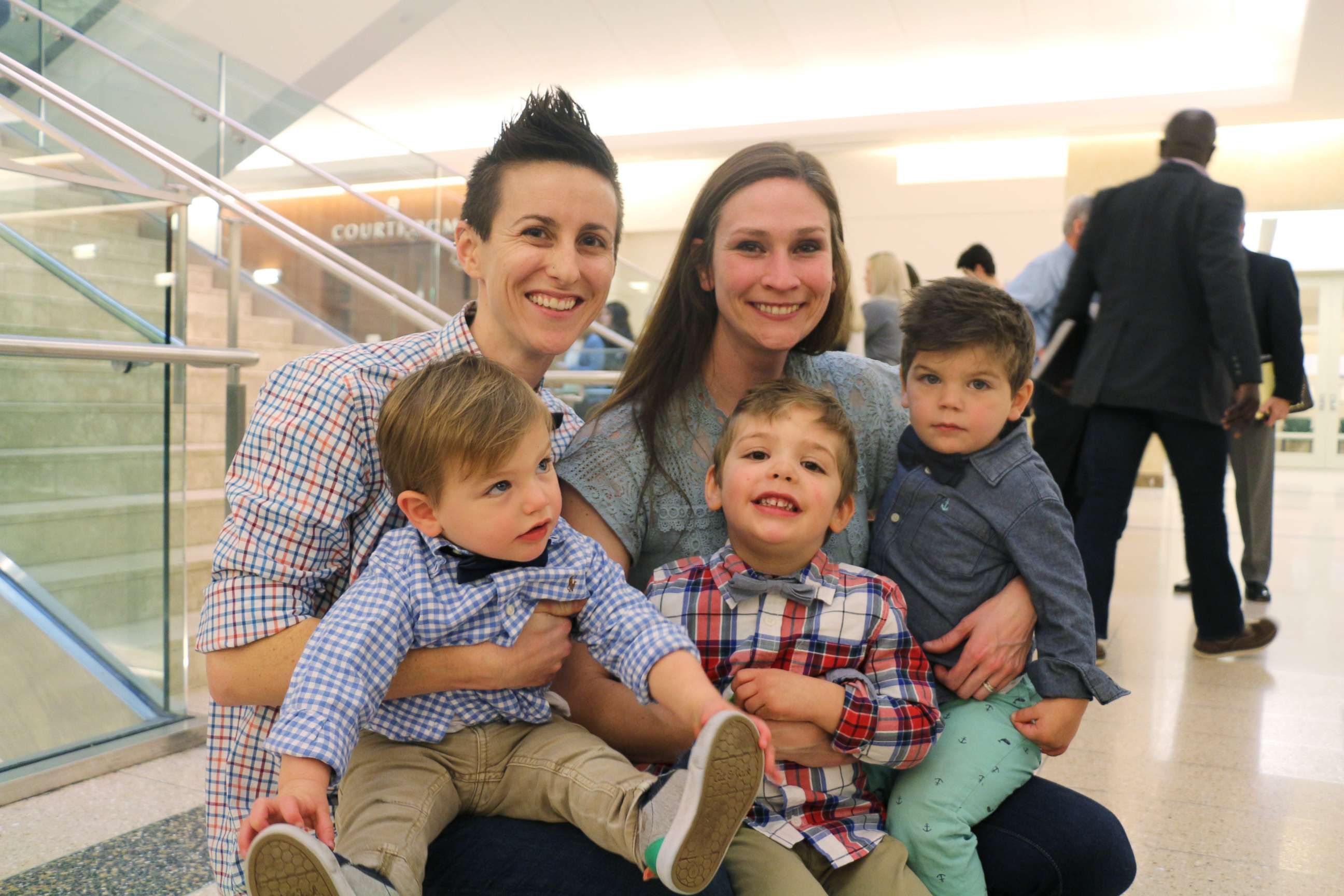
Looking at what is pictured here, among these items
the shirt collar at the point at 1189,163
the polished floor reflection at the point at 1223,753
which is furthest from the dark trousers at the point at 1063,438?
the shirt collar at the point at 1189,163

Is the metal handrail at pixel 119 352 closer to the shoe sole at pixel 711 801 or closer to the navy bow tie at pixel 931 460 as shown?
the navy bow tie at pixel 931 460

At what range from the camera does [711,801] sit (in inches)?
38.8

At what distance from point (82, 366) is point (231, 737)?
5.96ft

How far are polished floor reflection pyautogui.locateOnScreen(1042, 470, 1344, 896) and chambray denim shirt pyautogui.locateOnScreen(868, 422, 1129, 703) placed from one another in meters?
1.08

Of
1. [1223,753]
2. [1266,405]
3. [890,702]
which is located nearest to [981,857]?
[890,702]

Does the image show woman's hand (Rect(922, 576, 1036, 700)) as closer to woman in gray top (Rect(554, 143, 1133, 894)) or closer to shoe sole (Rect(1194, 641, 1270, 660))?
woman in gray top (Rect(554, 143, 1133, 894))

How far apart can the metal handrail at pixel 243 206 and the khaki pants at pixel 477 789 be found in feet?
6.44

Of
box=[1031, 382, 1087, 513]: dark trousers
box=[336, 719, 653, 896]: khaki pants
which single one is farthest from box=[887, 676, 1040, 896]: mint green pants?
box=[1031, 382, 1087, 513]: dark trousers

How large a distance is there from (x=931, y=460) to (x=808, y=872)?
0.64m

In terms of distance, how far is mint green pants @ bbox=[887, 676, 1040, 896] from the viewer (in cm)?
135

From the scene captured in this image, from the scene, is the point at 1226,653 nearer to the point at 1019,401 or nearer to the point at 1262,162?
the point at 1019,401

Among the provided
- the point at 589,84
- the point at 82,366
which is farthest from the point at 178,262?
the point at 589,84

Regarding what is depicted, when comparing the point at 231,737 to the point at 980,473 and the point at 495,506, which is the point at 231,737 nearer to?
the point at 495,506

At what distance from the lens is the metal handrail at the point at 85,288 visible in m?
2.82
